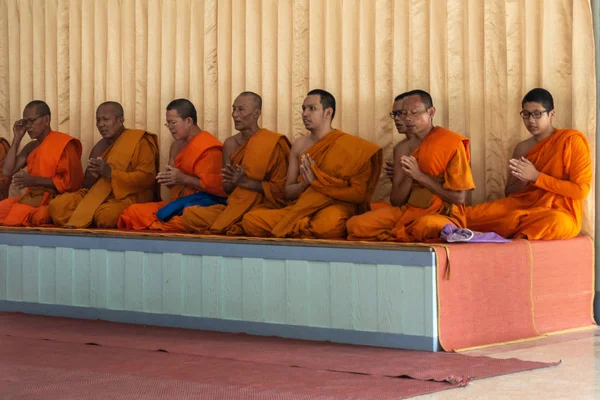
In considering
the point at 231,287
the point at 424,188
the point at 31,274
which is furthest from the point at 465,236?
the point at 31,274

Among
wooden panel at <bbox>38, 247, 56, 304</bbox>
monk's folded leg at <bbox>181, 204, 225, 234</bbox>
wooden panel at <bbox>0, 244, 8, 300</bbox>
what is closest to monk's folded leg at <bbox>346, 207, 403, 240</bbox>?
monk's folded leg at <bbox>181, 204, 225, 234</bbox>

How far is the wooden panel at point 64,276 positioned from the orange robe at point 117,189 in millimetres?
932

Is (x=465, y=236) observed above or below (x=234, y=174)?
below

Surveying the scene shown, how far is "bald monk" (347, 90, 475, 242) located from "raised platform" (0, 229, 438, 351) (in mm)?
726

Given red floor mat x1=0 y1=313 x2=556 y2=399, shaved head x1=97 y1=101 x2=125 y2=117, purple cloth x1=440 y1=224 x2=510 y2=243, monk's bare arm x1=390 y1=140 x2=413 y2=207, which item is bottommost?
red floor mat x1=0 y1=313 x2=556 y2=399

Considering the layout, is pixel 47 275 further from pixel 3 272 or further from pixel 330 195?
pixel 330 195

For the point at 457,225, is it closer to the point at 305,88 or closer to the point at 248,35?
the point at 305,88

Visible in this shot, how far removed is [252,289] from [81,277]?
159cm

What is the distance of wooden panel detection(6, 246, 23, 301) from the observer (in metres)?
8.10

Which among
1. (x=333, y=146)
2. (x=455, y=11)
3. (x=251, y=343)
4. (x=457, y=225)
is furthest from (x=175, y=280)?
(x=455, y=11)

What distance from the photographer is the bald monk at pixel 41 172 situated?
30.1 ft

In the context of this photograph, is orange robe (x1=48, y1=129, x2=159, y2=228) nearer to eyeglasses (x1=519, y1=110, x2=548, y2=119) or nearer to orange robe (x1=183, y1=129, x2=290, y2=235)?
orange robe (x1=183, y1=129, x2=290, y2=235)

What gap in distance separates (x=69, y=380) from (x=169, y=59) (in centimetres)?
536

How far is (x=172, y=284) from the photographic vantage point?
23.8 ft
